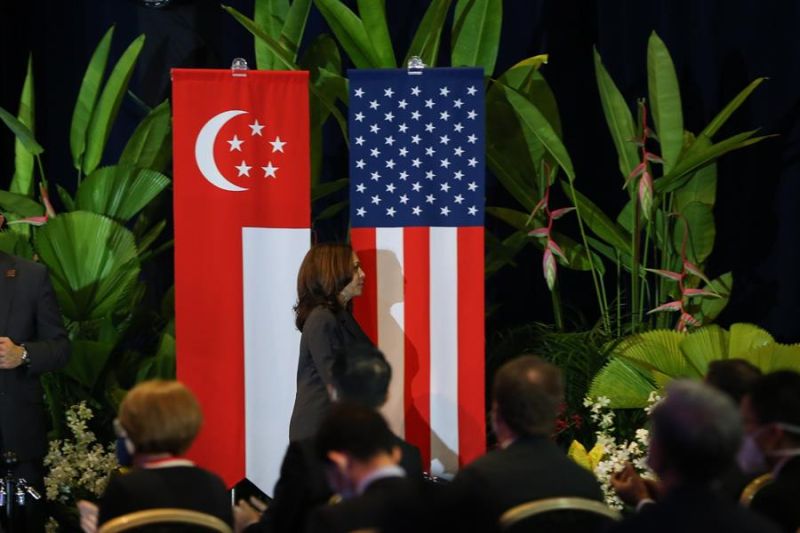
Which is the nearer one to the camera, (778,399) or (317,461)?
(778,399)

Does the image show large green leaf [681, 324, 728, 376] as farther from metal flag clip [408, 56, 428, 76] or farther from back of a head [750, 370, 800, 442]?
back of a head [750, 370, 800, 442]

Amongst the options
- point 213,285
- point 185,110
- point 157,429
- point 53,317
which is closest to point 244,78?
point 185,110

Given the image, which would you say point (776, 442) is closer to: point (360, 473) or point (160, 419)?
point (360, 473)

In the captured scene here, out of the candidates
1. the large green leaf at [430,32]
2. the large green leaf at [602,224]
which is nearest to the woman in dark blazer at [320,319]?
the large green leaf at [430,32]

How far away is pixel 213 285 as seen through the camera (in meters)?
5.17

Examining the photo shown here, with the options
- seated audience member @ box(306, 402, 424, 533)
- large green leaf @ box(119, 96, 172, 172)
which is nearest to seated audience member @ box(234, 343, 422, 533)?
seated audience member @ box(306, 402, 424, 533)

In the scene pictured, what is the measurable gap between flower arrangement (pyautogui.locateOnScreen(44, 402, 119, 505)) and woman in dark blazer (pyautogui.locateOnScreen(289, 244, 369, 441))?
4.84 ft

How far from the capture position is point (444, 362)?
201 inches

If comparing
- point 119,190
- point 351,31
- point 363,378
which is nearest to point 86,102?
point 119,190

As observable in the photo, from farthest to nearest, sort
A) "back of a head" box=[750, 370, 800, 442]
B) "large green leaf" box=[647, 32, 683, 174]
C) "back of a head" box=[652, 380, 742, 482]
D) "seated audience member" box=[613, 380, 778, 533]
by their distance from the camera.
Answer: "large green leaf" box=[647, 32, 683, 174], "back of a head" box=[750, 370, 800, 442], "back of a head" box=[652, 380, 742, 482], "seated audience member" box=[613, 380, 778, 533]

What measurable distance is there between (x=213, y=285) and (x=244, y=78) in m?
0.80

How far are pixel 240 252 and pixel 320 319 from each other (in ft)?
2.01

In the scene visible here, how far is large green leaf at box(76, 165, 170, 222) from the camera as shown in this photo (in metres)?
6.26

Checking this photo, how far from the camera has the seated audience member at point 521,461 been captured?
9.56 feet
